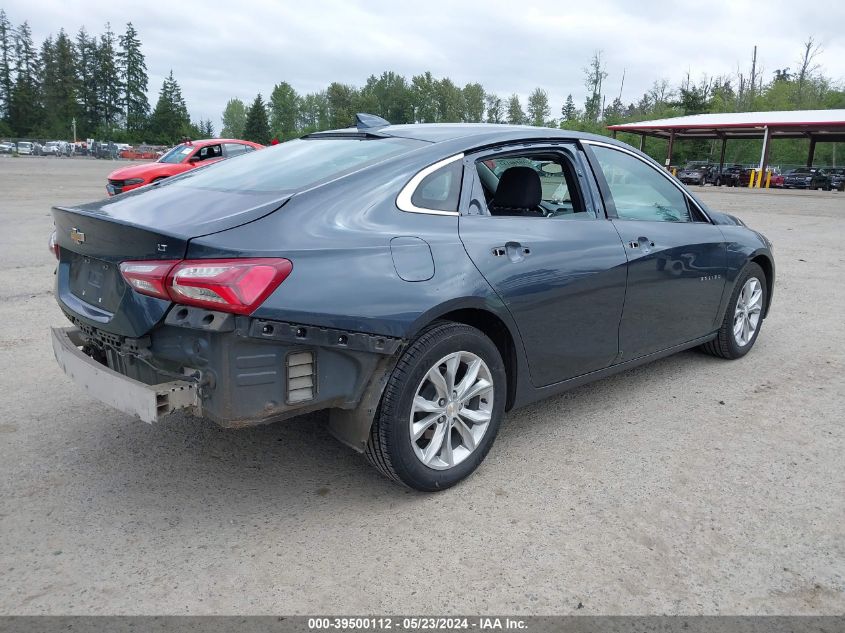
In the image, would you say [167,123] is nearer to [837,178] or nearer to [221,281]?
[837,178]

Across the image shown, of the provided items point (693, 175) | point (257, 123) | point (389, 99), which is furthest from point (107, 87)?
point (693, 175)

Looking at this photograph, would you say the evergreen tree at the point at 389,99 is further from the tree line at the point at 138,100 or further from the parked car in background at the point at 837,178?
the parked car in background at the point at 837,178

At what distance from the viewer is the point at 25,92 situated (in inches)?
3898

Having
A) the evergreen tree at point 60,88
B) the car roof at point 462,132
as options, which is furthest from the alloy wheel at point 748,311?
the evergreen tree at point 60,88

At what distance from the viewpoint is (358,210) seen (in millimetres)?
2820

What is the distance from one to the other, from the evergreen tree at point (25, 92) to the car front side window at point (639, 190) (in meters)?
113

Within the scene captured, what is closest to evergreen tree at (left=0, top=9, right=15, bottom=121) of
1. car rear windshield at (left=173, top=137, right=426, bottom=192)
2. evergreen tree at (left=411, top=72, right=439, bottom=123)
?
evergreen tree at (left=411, top=72, right=439, bottom=123)

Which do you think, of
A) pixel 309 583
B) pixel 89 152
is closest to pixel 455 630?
pixel 309 583

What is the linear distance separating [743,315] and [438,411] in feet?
10.4

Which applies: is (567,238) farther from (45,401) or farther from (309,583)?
(45,401)

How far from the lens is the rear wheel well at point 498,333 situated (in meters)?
3.15

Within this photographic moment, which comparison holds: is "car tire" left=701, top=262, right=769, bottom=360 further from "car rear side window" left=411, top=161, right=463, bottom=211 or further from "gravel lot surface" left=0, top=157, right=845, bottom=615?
"car rear side window" left=411, top=161, right=463, bottom=211

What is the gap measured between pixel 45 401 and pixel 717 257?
14.3 ft

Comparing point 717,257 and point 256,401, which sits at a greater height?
point 717,257
